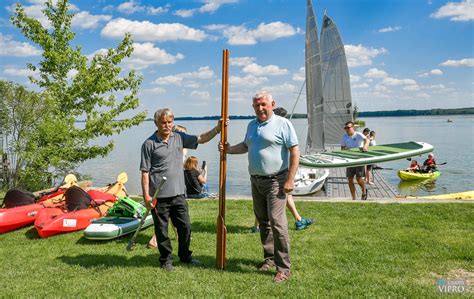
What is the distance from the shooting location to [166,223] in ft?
16.3

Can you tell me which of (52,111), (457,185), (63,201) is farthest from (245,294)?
(457,185)

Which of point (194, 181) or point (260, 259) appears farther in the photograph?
point (194, 181)

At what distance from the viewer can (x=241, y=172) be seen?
26156 millimetres

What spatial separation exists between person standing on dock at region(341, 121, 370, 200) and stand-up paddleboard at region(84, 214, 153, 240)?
522 centimetres

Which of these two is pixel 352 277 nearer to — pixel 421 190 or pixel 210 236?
pixel 210 236

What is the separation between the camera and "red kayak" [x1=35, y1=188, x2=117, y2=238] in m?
6.81

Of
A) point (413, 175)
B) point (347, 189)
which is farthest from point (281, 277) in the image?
point (413, 175)

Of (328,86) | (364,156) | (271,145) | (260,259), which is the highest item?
(328,86)

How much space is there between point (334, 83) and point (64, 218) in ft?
44.9

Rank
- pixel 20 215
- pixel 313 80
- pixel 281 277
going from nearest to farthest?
pixel 281 277 < pixel 20 215 < pixel 313 80

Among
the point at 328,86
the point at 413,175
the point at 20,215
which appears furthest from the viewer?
the point at 413,175

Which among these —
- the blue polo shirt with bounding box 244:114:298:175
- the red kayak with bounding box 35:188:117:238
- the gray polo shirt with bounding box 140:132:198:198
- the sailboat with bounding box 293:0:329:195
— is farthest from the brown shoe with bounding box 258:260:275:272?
the sailboat with bounding box 293:0:329:195

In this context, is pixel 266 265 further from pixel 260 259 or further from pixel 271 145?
pixel 271 145

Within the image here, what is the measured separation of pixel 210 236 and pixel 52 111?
10418 millimetres
